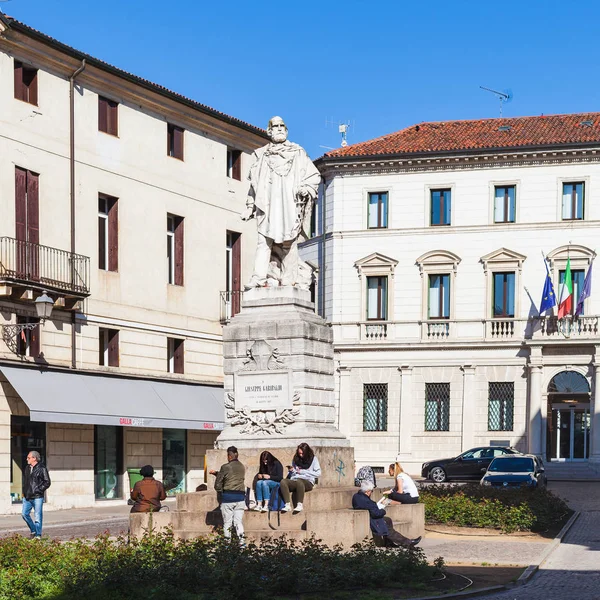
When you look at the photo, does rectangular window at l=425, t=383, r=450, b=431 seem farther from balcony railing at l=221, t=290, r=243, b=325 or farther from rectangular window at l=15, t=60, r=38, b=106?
rectangular window at l=15, t=60, r=38, b=106

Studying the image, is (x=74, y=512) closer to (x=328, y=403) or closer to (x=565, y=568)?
(x=328, y=403)

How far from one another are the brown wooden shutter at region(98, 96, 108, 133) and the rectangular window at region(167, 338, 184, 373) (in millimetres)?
7098

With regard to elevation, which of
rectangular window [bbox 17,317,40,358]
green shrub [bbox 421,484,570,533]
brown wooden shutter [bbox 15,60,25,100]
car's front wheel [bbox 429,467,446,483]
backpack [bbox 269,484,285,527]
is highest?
brown wooden shutter [bbox 15,60,25,100]

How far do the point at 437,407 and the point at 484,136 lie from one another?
13147 millimetres

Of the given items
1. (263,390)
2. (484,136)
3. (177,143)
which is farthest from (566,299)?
(263,390)

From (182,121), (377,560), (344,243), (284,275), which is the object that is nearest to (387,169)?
(344,243)

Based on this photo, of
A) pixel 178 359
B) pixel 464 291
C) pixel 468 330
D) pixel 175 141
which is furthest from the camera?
pixel 464 291

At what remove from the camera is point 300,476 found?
19.0 meters

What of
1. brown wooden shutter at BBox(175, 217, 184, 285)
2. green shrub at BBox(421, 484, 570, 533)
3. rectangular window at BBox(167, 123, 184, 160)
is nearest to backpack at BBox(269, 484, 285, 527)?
green shrub at BBox(421, 484, 570, 533)

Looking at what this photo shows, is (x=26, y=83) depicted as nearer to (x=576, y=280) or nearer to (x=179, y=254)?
(x=179, y=254)

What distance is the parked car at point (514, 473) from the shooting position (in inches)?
1390

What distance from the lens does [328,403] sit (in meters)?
20.7

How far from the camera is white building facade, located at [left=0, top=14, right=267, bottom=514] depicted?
33.7 m

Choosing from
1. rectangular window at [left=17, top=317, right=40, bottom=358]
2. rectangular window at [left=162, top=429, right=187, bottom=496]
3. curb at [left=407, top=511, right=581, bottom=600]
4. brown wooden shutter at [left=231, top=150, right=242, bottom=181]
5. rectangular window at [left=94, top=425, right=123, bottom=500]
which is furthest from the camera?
brown wooden shutter at [left=231, top=150, right=242, bottom=181]
